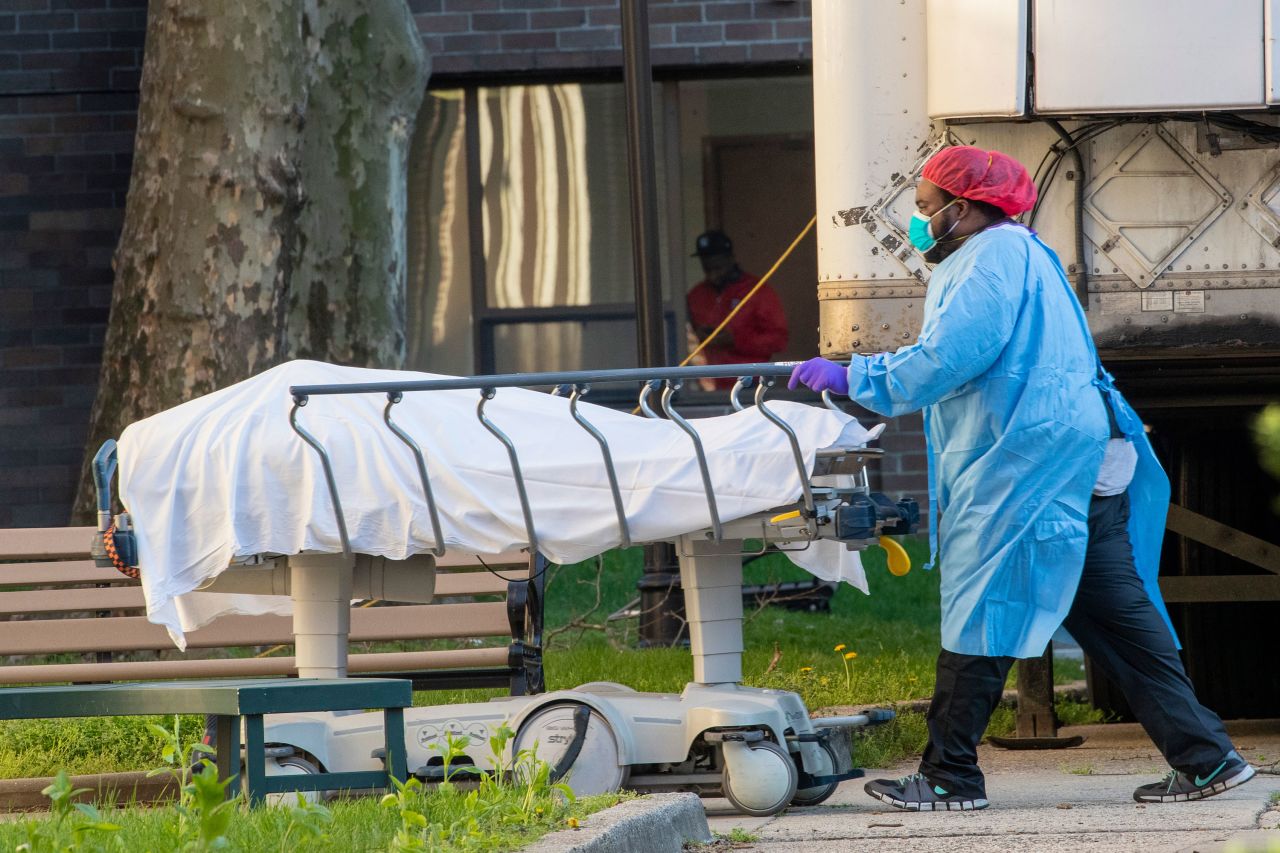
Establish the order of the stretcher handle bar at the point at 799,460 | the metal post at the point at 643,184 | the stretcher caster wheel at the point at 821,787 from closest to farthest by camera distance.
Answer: the stretcher handle bar at the point at 799,460 < the stretcher caster wheel at the point at 821,787 < the metal post at the point at 643,184

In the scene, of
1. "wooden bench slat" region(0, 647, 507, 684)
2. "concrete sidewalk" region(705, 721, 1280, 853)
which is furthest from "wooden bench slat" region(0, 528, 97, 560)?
"concrete sidewalk" region(705, 721, 1280, 853)

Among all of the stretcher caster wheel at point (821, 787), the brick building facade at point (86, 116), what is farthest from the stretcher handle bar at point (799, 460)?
the brick building facade at point (86, 116)

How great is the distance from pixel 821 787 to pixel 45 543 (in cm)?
312

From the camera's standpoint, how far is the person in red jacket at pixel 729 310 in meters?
13.0

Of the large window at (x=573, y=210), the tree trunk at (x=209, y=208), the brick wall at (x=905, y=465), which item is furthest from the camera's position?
the large window at (x=573, y=210)

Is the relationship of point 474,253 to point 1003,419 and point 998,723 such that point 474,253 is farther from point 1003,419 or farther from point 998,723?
point 1003,419

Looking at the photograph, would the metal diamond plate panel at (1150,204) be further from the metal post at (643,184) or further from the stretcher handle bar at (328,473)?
the metal post at (643,184)

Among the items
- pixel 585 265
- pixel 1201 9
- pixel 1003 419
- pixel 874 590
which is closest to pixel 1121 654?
pixel 1003 419

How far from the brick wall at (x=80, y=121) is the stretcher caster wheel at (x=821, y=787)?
7814 millimetres

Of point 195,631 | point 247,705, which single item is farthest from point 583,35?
point 247,705

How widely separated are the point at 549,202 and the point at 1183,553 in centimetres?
682

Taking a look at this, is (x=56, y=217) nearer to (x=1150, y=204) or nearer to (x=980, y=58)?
(x=980, y=58)

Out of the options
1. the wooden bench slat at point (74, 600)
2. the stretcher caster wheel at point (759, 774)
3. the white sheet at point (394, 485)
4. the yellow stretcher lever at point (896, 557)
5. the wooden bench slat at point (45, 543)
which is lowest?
the stretcher caster wheel at point (759, 774)

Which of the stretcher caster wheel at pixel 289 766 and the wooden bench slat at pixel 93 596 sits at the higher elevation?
the wooden bench slat at pixel 93 596
